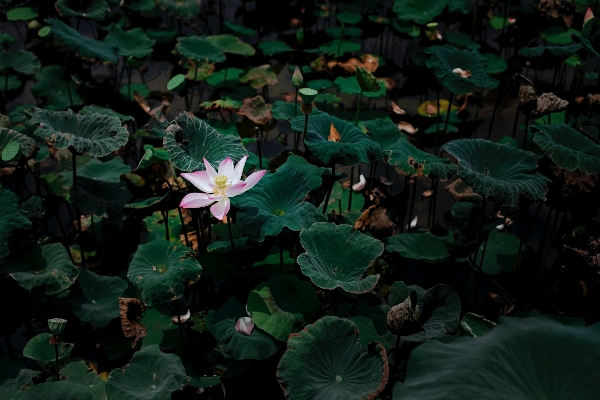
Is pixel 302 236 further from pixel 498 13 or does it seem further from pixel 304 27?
pixel 498 13

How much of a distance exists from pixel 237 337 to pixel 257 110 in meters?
1.61

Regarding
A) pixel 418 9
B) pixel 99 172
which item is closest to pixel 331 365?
pixel 99 172

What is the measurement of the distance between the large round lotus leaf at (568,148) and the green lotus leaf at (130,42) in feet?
7.51

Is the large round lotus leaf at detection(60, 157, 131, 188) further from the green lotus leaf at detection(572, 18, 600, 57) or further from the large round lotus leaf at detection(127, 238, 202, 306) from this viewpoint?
the green lotus leaf at detection(572, 18, 600, 57)

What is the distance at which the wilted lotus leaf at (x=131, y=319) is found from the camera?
1.98 meters

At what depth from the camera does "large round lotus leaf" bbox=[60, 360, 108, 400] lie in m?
1.92

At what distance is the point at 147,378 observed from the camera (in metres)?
1.77

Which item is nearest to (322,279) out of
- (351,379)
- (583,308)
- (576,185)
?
(351,379)

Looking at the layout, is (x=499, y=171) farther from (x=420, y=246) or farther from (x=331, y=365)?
(x=331, y=365)

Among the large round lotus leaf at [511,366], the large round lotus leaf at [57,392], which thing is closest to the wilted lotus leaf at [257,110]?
the large round lotus leaf at [57,392]

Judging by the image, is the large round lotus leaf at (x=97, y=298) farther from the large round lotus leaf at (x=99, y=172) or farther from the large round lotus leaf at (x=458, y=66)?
the large round lotus leaf at (x=458, y=66)

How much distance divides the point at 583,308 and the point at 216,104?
1879 millimetres

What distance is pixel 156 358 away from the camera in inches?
71.2

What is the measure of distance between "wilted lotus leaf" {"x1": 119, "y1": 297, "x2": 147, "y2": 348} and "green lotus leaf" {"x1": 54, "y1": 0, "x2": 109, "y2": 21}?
225 centimetres
